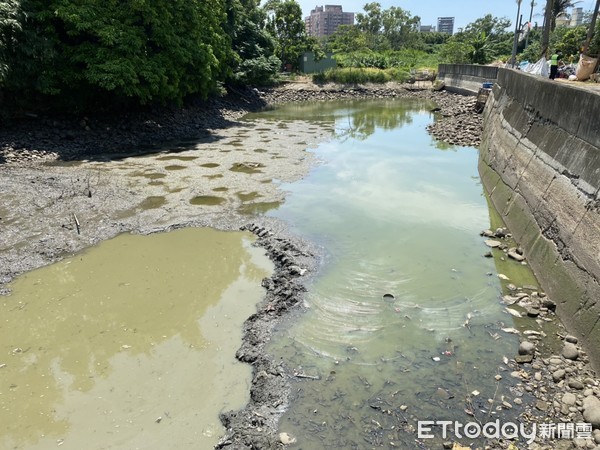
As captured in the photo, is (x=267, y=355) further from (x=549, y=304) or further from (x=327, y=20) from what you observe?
(x=327, y=20)

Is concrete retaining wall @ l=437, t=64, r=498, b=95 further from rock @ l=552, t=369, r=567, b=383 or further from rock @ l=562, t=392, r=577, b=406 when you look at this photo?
rock @ l=562, t=392, r=577, b=406

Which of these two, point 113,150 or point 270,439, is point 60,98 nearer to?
point 113,150

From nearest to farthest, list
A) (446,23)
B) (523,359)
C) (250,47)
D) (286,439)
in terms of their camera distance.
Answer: (286,439)
(523,359)
(250,47)
(446,23)

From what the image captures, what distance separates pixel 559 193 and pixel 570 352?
11.5 ft

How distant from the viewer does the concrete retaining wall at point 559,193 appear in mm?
6219

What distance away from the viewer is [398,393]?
5047 mm

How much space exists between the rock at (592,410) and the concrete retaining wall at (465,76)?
2870 cm

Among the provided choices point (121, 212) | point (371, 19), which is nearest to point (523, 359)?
point (121, 212)

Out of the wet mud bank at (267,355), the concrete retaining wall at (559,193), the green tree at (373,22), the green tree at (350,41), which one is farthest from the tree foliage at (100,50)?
the green tree at (373,22)

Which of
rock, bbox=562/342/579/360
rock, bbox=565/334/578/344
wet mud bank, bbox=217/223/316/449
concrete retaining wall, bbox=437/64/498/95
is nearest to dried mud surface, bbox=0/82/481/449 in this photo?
wet mud bank, bbox=217/223/316/449

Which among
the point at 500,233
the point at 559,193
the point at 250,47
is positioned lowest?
the point at 500,233

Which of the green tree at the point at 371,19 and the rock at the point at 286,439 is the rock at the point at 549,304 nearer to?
the rock at the point at 286,439

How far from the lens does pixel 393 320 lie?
646 cm

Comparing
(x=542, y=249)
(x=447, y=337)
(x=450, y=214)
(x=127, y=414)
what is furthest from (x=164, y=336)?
(x=450, y=214)
